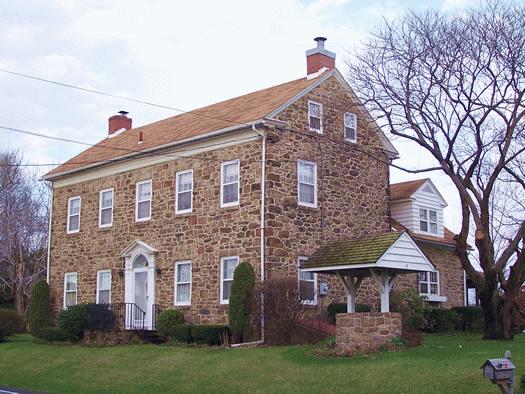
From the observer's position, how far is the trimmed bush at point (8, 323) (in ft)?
89.4

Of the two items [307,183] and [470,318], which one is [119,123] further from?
[470,318]

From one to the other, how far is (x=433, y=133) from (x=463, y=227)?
2898 millimetres

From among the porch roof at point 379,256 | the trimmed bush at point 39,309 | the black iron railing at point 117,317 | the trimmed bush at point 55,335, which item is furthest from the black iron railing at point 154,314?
the porch roof at point 379,256

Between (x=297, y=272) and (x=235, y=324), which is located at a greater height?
(x=297, y=272)

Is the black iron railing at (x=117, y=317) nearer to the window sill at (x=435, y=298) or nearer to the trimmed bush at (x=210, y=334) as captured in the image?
the trimmed bush at (x=210, y=334)

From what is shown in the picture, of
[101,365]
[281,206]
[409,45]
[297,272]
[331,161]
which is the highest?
[409,45]

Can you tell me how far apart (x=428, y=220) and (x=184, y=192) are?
35.6 ft

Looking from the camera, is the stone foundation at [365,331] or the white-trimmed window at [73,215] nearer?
the stone foundation at [365,331]

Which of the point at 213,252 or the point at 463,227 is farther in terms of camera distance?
the point at 213,252

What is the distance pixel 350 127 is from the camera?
26.4 m

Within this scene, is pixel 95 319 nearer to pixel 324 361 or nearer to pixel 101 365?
pixel 101 365

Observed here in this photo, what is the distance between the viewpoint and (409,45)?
22594mm

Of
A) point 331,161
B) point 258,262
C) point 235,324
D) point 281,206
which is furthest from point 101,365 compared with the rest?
point 331,161

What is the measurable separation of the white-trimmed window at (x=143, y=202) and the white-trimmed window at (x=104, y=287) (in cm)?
267
